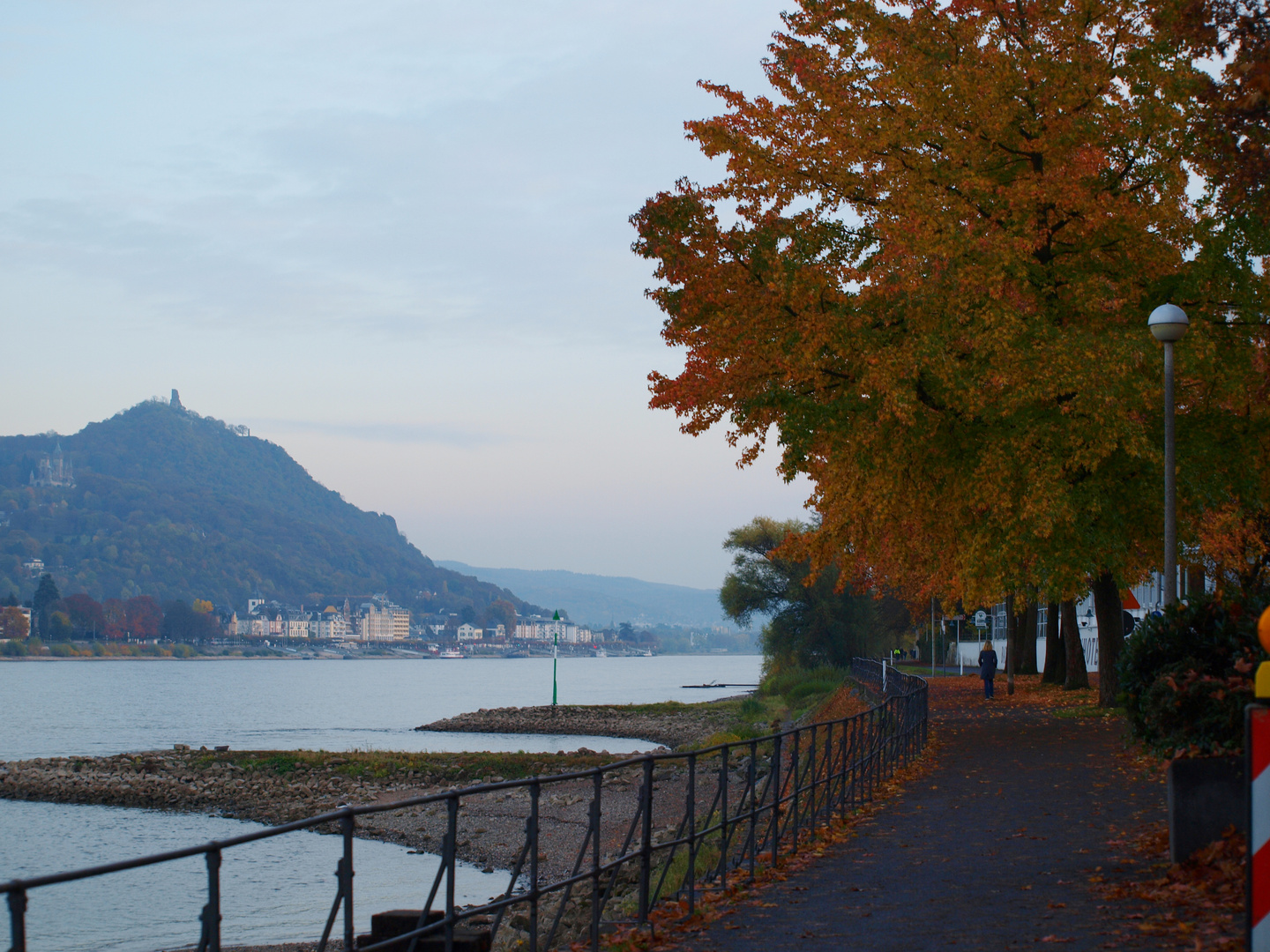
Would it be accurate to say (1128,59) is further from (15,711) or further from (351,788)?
(15,711)

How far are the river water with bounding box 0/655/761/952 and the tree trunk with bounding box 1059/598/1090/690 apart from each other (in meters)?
20.7

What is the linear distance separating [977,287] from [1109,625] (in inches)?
386

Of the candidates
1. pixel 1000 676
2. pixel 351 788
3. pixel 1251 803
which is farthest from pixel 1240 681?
pixel 1000 676

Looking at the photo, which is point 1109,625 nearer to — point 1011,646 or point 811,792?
point 811,792

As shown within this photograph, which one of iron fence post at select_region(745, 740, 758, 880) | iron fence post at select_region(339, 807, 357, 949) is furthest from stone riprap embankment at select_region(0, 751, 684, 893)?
iron fence post at select_region(339, 807, 357, 949)

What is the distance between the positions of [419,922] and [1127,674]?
6931mm

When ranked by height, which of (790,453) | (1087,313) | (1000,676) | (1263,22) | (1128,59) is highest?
(1128,59)

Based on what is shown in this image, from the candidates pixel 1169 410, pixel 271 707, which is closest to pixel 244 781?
pixel 1169 410

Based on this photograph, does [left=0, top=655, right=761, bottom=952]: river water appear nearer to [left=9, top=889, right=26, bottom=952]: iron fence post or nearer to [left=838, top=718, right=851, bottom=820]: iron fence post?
[left=9, top=889, right=26, bottom=952]: iron fence post

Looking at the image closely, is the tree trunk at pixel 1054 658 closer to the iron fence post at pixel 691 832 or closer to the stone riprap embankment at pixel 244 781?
the stone riprap embankment at pixel 244 781

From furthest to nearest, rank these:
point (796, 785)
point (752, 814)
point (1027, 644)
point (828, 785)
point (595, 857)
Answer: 1. point (1027, 644)
2. point (828, 785)
3. point (796, 785)
4. point (752, 814)
5. point (595, 857)

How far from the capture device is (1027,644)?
2092 inches

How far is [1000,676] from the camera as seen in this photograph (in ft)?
158

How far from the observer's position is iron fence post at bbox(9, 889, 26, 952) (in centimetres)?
398
